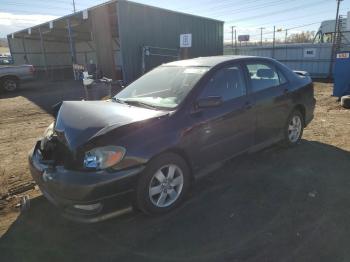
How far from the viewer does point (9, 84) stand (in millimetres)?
14383

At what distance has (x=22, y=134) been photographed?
6.70 m

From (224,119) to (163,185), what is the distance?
44.2 inches

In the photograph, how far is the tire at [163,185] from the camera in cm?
287

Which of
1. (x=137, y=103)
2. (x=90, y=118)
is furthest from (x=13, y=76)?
(x=90, y=118)

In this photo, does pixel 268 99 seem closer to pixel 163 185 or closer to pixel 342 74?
pixel 163 185

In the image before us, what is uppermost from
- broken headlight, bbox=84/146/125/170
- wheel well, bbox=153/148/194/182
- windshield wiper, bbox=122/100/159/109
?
windshield wiper, bbox=122/100/159/109

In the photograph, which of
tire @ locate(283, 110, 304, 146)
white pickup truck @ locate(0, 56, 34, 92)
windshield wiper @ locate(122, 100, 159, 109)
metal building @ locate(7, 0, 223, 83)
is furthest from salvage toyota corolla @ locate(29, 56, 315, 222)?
white pickup truck @ locate(0, 56, 34, 92)

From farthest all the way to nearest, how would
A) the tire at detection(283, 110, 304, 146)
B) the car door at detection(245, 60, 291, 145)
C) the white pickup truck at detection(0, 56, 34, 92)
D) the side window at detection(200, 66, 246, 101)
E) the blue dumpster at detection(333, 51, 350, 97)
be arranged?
the white pickup truck at detection(0, 56, 34, 92) → the blue dumpster at detection(333, 51, 350, 97) → the tire at detection(283, 110, 304, 146) → the car door at detection(245, 60, 291, 145) → the side window at detection(200, 66, 246, 101)

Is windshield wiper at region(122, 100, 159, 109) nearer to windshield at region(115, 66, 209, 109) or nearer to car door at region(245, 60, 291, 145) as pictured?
windshield at region(115, 66, 209, 109)

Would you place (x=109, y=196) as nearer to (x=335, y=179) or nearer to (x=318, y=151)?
(x=335, y=179)

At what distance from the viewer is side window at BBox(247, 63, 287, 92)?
4.11 m

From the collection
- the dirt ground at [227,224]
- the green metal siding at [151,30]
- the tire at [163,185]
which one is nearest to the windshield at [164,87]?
the tire at [163,185]

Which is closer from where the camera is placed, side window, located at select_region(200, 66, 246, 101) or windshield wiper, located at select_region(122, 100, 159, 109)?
windshield wiper, located at select_region(122, 100, 159, 109)

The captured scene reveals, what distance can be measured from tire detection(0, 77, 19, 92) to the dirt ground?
1150 centimetres
